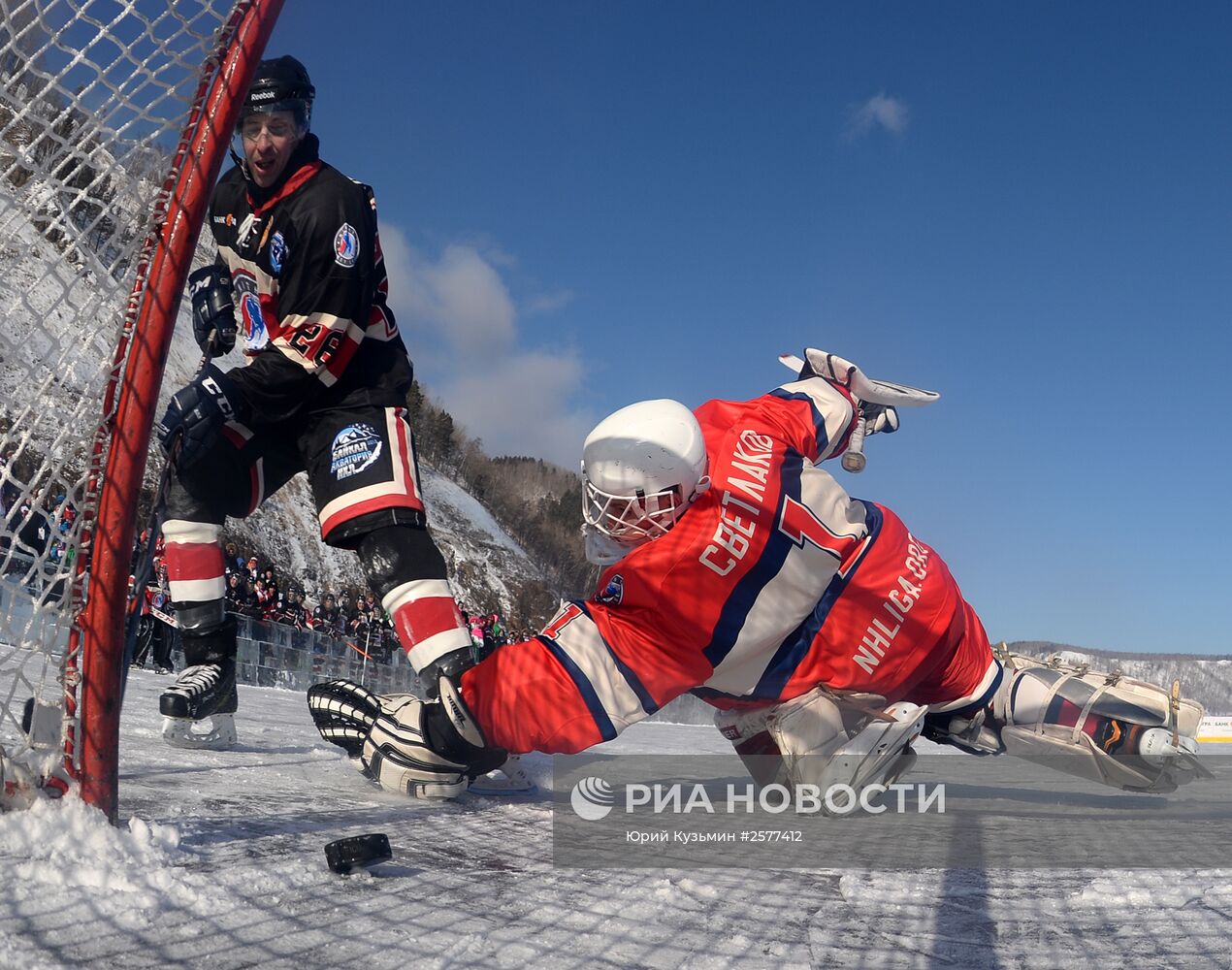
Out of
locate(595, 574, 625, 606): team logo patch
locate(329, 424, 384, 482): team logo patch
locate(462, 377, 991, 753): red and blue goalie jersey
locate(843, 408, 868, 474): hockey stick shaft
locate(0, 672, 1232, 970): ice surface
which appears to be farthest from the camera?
locate(843, 408, 868, 474): hockey stick shaft

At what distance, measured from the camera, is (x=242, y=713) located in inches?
155

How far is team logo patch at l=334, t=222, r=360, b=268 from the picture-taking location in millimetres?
2521

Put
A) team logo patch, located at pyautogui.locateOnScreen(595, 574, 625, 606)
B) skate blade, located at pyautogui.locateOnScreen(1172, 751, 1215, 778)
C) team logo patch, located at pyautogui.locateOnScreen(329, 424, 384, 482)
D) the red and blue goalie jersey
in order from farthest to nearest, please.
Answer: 1. skate blade, located at pyautogui.locateOnScreen(1172, 751, 1215, 778)
2. team logo patch, located at pyautogui.locateOnScreen(329, 424, 384, 482)
3. team logo patch, located at pyautogui.locateOnScreen(595, 574, 625, 606)
4. the red and blue goalie jersey

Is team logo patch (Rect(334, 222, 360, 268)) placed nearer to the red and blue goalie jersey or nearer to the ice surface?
the red and blue goalie jersey

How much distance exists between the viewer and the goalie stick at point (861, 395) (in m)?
3.29

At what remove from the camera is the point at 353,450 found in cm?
258

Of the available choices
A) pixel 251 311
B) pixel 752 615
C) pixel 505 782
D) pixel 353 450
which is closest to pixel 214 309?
pixel 251 311

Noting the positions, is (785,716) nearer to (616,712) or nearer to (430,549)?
(616,712)

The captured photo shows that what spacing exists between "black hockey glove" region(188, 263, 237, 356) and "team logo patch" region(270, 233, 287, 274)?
26 cm

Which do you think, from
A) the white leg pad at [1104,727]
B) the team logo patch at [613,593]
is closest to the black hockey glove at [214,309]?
the team logo patch at [613,593]

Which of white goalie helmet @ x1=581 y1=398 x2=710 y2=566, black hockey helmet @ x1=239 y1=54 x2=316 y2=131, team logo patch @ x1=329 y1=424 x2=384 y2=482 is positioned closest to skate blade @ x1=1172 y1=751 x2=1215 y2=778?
white goalie helmet @ x1=581 y1=398 x2=710 y2=566

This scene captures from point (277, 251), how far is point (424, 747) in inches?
54.1

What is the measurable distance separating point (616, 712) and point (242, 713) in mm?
2398

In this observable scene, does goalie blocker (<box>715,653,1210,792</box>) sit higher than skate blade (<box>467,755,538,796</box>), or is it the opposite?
goalie blocker (<box>715,653,1210,792</box>)
